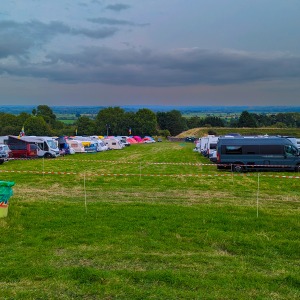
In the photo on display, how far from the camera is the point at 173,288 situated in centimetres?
574

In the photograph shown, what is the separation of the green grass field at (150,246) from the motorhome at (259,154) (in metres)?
9.99

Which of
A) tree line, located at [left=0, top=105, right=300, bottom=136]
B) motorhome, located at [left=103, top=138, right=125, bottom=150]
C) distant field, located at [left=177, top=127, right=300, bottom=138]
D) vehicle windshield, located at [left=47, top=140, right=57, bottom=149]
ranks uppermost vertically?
tree line, located at [left=0, top=105, right=300, bottom=136]

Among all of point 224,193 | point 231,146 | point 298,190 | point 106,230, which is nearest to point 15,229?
point 106,230

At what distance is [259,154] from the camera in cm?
2509

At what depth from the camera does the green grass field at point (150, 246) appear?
5.79m

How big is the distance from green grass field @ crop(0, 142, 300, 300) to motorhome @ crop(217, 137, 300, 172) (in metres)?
9.99

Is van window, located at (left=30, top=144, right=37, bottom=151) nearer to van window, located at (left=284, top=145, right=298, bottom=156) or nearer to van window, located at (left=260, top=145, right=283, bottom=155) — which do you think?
van window, located at (left=260, top=145, right=283, bottom=155)

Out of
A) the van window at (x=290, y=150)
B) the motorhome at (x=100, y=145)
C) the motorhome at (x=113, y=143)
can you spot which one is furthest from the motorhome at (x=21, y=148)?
the van window at (x=290, y=150)

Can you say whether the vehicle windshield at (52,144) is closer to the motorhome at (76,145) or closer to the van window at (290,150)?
the motorhome at (76,145)

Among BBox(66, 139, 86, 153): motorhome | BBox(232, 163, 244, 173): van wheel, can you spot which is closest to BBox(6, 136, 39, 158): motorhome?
BBox(66, 139, 86, 153): motorhome

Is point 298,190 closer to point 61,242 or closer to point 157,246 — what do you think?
point 157,246

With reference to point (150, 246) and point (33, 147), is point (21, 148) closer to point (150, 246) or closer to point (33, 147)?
point (33, 147)

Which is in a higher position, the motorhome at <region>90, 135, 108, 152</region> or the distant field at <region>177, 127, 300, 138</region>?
the distant field at <region>177, 127, 300, 138</region>

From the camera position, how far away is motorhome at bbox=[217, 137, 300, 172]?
24750 millimetres
